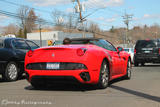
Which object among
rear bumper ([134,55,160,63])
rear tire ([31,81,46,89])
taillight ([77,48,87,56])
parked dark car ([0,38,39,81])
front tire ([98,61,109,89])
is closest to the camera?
taillight ([77,48,87,56])

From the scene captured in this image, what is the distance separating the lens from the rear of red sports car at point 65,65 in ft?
21.1

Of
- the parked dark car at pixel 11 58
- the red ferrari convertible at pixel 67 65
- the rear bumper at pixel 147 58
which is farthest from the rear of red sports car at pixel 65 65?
the rear bumper at pixel 147 58

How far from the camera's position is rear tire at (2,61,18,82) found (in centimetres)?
926

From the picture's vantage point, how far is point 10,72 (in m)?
9.47

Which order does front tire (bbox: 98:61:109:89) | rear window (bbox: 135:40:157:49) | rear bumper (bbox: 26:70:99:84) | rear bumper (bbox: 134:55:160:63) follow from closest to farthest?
1. rear bumper (bbox: 26:70:99:84)
2. front tire (bbox: 98:61:109:89)
3. rear bumper (bbox: 134:55:160:63)
4. rear window (bbox: 135:40:157:49)

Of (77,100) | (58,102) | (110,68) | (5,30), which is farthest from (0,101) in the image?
(5,30)

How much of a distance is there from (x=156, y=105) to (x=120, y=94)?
130cm

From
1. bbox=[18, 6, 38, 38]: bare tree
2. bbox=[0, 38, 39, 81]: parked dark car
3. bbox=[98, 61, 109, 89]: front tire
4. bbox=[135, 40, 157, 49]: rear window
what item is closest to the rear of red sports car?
bbox=[98, 61, 109, 89]: front tire

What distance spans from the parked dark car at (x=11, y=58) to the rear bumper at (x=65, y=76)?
267cm

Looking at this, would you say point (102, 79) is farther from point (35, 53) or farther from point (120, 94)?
point (35, 53)

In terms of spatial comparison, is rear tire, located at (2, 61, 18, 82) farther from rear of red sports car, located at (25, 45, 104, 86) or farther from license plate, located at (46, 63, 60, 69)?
license plate, located at (46, 63, 60, 69)

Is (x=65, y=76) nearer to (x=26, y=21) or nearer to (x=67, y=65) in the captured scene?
(x=67, y=65)

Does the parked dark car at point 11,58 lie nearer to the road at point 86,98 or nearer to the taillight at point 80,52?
the road at point 86,98

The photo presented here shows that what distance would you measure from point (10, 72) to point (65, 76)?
3579 millimetres
